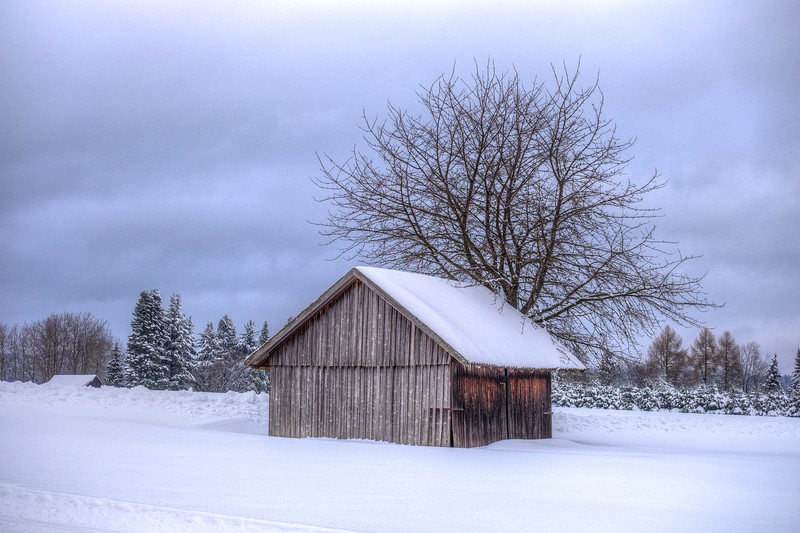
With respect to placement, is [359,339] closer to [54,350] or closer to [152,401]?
[152,401]

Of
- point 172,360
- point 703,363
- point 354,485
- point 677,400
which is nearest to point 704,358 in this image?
point 703,363

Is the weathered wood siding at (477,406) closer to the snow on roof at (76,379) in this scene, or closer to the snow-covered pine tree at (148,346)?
the snow-covered pine tree at (148,346)

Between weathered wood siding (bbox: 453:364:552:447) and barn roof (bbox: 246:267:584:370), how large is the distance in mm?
625

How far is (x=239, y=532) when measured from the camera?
888 cm

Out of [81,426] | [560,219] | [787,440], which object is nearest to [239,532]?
[81,426]

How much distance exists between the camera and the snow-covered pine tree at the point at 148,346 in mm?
70500

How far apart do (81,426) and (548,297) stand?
1576 cm

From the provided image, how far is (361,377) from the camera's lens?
71.1 feet

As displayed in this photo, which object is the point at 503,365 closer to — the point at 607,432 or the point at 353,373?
the point at 353,373

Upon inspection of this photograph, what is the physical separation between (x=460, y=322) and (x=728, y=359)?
6062cm

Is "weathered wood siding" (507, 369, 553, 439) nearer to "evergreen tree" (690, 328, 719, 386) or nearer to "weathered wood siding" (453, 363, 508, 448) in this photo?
"weathered wood siding" (453, 363, 508, 448)

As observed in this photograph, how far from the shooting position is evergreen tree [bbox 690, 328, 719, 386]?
72.2 m

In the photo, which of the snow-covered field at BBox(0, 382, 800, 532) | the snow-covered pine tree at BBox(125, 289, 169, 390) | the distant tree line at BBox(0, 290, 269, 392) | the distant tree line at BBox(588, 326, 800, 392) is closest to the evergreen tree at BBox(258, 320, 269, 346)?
the distant tree line at BBox(0, 290, 269, 392)

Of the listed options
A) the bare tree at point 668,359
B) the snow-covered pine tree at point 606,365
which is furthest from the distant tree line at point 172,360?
the snow-covered pine tree at point 606,365
